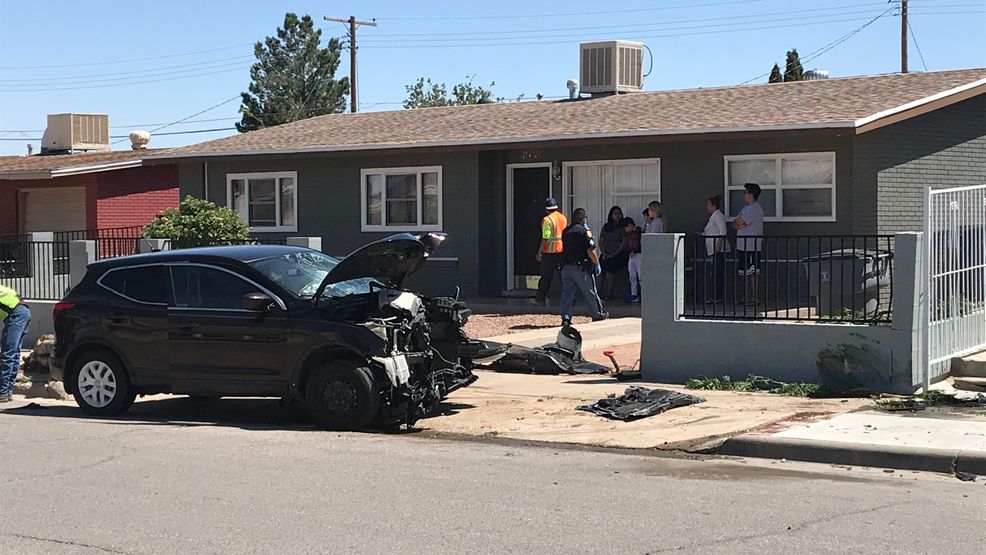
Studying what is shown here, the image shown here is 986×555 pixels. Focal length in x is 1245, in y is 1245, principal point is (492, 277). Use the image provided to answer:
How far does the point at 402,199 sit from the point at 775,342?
11.6m

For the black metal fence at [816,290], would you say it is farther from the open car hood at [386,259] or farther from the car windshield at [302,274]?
the car windshield at [302,274]

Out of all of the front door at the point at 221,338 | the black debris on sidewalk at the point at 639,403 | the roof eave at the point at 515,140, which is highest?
the roof eave at the point at 515,140

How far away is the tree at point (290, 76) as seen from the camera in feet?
199

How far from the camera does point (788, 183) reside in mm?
19188

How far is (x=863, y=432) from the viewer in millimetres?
10023

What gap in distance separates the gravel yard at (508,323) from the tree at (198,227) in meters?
4.15

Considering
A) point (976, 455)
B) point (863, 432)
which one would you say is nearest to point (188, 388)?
point (863, 432)

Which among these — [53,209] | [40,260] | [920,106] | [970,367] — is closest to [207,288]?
[970,367]

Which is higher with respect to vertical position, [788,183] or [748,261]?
[788,183]

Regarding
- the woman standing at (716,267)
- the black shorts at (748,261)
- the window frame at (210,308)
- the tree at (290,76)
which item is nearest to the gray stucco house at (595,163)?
the woman standing at (716,267)

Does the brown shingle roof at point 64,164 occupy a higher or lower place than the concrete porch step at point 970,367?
higher

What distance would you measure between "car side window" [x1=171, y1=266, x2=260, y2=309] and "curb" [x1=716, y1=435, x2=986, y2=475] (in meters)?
4.74

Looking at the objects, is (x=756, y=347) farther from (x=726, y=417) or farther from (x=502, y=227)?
(x=502, y=227)

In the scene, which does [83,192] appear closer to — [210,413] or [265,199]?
[265,199]
